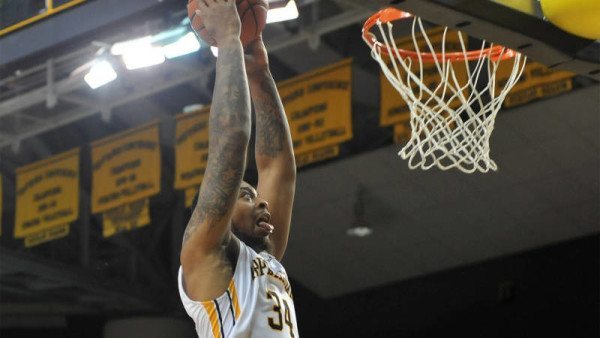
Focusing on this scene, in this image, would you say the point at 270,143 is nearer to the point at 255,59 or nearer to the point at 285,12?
the point at 255,59

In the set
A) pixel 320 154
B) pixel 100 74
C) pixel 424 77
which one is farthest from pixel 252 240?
pixel 100 74

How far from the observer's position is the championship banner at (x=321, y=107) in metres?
10.1

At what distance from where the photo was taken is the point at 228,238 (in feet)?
13.1

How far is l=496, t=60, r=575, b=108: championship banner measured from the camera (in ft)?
30.6

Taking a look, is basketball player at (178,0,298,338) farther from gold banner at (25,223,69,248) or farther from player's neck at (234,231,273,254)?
gold banner at (25,223,69,248)

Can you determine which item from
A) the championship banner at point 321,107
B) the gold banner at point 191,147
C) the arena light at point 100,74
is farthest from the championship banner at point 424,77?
the arena light at point 100,74

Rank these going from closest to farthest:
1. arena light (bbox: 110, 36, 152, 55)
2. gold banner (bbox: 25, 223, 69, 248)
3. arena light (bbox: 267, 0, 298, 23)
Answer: arena light (bbox: 267, 0, 298, 23) < arena light (bbox: 110, 36, 152, 55) < gold banner (bbox: 25, 223, 69, 248)

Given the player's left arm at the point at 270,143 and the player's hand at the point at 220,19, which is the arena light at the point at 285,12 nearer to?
the player's left arm at the point at 270,143

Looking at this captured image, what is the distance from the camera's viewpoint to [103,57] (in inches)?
402

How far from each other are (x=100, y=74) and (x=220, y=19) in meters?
6.34

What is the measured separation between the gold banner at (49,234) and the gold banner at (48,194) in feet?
0.11

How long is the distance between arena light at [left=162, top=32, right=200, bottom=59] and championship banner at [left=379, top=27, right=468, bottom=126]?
157 cm

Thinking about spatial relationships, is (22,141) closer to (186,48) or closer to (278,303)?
(186,48)

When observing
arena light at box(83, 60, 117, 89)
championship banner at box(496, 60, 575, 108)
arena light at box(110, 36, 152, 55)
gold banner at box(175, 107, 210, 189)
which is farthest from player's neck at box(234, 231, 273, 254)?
gold banner at box(175, 107, 210, 189)
